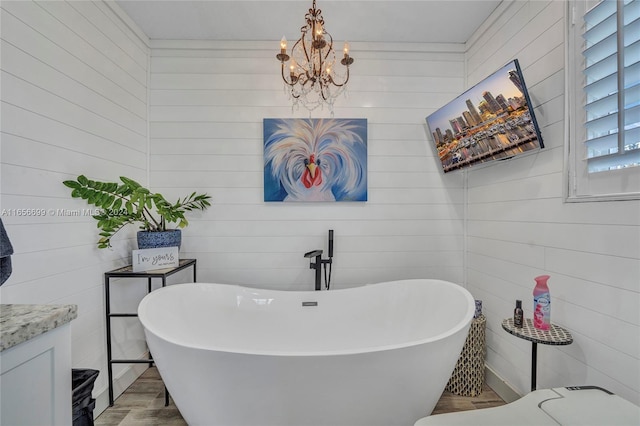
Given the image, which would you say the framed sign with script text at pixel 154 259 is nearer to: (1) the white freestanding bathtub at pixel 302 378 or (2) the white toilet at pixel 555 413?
(1) the white freestanding bathtub at pixel 302 378

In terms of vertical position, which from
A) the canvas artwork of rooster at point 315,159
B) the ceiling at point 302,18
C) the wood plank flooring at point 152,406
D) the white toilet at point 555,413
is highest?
the ceiling at point 302,18

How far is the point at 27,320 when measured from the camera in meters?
0.68

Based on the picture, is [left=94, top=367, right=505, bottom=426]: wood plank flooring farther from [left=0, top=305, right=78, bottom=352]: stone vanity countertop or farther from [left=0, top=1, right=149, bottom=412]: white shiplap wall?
[left=0, top=305, right=78, bottom=352]: stone vanity countertop

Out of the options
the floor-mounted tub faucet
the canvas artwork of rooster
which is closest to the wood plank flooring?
the floor-mounted tub faucet

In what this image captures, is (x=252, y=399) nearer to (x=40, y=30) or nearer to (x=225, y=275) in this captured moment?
(x=225, y=275)

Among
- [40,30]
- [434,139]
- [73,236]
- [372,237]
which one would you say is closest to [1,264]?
[73,236]

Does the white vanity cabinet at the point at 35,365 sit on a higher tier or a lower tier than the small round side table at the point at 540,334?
higher

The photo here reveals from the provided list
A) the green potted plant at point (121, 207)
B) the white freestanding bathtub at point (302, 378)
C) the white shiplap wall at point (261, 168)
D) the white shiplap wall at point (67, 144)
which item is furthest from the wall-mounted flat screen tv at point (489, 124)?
the white shiplap wall at point (67, 144)

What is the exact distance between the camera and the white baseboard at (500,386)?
1.79 m

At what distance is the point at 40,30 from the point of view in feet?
4.64

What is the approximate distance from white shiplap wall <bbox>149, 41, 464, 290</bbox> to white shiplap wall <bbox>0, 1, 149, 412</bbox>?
1.15 ft

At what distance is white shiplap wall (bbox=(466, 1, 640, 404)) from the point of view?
1.21 m

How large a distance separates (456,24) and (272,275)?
2341 mm

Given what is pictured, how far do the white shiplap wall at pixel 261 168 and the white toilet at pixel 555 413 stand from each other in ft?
4.50
